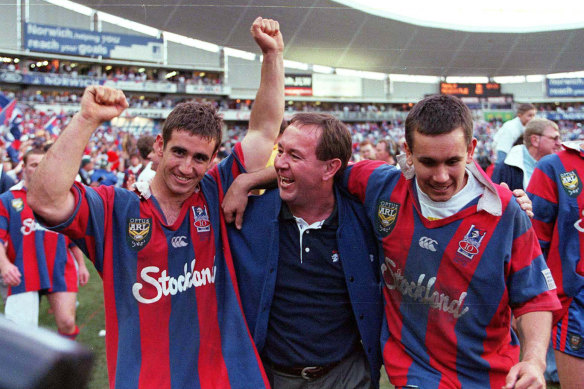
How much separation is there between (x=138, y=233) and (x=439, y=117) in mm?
1302

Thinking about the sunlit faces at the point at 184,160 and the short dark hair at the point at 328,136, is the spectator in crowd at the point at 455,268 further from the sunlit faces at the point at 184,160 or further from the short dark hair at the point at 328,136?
the sunlit faces at the point at 184,160

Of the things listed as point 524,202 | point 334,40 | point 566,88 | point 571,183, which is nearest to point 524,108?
point 566,88

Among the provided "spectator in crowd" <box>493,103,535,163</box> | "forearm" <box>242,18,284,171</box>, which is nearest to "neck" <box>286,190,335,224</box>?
"forearm" <box>242,18,284,171</box>

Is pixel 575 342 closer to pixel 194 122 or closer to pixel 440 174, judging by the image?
pixel 440 174

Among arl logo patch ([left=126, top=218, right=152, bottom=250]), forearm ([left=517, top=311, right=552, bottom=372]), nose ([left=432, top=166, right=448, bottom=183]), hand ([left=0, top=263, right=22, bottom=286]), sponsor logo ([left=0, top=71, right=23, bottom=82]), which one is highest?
sponsor logo ([left=0, top=71, right=23, bottom=82])

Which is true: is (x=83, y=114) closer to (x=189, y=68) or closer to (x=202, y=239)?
(x=202, y=239)

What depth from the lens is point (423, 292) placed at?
2086mm

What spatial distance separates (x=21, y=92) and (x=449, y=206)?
32.4 m

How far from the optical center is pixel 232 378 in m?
2.04

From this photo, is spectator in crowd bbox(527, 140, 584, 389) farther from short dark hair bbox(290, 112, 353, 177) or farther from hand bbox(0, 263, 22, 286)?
hand bbox(0, 263, 22, 286)

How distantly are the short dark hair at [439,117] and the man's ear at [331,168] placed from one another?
39 cm

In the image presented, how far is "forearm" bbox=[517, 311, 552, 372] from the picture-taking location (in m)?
→ 1.86

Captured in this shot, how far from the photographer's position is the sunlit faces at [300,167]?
222 centimetres

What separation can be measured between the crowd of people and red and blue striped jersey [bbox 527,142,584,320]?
Result: 0.79 m
